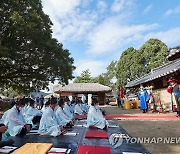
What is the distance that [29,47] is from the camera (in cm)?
1503

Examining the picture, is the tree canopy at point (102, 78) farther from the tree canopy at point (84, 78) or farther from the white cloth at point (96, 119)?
the white cloth at point (96, 119)

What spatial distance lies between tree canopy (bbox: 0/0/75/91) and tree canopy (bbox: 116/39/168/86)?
20.2 metres

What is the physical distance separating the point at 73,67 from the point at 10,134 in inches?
467

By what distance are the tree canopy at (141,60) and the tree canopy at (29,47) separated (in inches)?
795

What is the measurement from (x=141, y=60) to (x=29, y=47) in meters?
25.0

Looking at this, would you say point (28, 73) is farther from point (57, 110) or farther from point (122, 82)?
point (122, 82)

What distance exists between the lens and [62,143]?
553 cm

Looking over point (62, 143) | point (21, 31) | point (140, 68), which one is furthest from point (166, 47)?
point (62, 143)

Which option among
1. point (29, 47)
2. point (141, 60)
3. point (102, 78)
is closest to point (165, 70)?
point (29, 47)

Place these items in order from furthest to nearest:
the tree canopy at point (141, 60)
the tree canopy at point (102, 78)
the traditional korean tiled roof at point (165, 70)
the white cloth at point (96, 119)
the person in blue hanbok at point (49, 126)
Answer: the tree canopy at point (102, 78)
the tree canopy at point (141, 60)
the traditional korean tiled roof at point (165, 70)
the white cloth at point (96, 119)
the person in blue hanbok at point (49, 126)

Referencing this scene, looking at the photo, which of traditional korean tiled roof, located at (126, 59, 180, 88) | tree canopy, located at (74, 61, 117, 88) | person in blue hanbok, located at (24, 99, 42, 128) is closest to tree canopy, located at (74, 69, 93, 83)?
tree canopy, located at (74, 61, 117, 88)

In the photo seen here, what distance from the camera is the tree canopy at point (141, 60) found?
35094 millimetres
